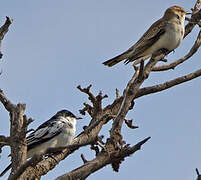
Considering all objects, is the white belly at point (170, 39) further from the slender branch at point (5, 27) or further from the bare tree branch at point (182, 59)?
the slender branch at point (5, 27)

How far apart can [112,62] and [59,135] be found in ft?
7.01

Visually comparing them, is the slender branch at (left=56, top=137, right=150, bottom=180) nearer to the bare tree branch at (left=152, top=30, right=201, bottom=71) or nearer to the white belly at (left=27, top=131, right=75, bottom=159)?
the bare tree branch at (left=152, top=30, right=201, bottom=71)

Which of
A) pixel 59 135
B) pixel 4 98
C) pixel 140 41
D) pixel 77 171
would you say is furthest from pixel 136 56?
pixel 77 171

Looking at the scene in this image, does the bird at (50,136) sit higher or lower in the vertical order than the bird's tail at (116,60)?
lower

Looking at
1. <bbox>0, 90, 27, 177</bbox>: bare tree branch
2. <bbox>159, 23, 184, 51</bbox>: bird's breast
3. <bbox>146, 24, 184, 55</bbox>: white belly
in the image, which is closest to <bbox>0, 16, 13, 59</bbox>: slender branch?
<bbox>0, 90, 27, 177</bbox>: bare tree branch

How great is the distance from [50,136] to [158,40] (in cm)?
333

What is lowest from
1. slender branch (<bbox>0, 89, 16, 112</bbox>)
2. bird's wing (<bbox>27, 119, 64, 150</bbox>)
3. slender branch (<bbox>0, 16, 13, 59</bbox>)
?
slender branch (<bbox>0, 89, 16, 112</bbox>)

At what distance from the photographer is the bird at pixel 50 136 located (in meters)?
10.2

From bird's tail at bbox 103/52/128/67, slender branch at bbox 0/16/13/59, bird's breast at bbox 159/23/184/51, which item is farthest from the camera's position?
bird's tail at bbox 103/52/128/67

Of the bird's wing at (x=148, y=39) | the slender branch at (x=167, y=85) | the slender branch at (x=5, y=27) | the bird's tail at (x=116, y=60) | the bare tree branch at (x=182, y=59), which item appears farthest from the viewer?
the bird's tail at (x=116, y=60)

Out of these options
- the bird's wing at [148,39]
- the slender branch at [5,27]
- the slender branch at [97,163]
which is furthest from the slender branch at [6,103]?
the bird's wing at [148,39]

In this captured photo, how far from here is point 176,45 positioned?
10.5 metres

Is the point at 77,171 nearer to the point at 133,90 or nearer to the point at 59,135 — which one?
the point at 133,90

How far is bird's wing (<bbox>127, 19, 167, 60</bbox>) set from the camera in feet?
35.0
